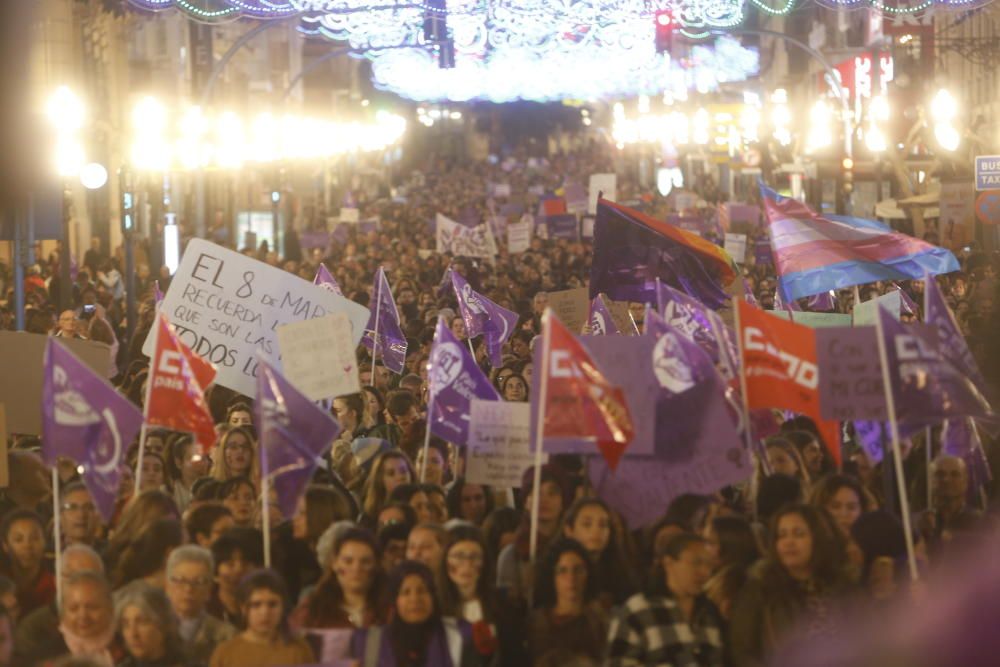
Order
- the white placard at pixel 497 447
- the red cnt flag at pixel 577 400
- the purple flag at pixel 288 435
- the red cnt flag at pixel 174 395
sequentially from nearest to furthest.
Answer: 1. the purple flag at pixel 288 435
2. the red cnt flag at pixel 577 400
3. the red cnt flag at pixel 174 395
4. the white placard at pixel 497 447

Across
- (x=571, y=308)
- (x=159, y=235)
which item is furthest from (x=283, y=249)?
(x=571, y=308)

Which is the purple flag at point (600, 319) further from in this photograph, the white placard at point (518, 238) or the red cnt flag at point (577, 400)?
the white placard at point (518, 238)

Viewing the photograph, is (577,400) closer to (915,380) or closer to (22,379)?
(915,380)

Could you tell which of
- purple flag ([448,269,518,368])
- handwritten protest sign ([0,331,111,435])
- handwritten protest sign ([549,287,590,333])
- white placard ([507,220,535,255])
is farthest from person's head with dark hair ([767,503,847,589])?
white placard ([507,220,535,255])

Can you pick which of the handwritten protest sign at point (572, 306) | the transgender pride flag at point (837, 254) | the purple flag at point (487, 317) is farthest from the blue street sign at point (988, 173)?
the transgender pride flag at point (837, 254)

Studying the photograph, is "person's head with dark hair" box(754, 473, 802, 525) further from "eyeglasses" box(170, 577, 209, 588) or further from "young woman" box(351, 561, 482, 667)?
"eyeglasses" box(170, 577, 209, 588)

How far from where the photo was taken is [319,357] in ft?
37.4

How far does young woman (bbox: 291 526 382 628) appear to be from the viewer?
757 centimetres

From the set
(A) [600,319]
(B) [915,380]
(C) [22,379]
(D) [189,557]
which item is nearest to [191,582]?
(D) [189,557]

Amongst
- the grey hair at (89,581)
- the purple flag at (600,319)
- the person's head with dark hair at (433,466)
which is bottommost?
the grey hair at (89,581)

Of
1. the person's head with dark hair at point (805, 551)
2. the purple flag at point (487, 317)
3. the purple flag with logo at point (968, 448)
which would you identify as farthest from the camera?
the purple flag at point (487, 317)

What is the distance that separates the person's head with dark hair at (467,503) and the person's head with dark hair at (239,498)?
1.02m

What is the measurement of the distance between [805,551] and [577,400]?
1472mm

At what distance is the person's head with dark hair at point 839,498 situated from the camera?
8.51 meters
